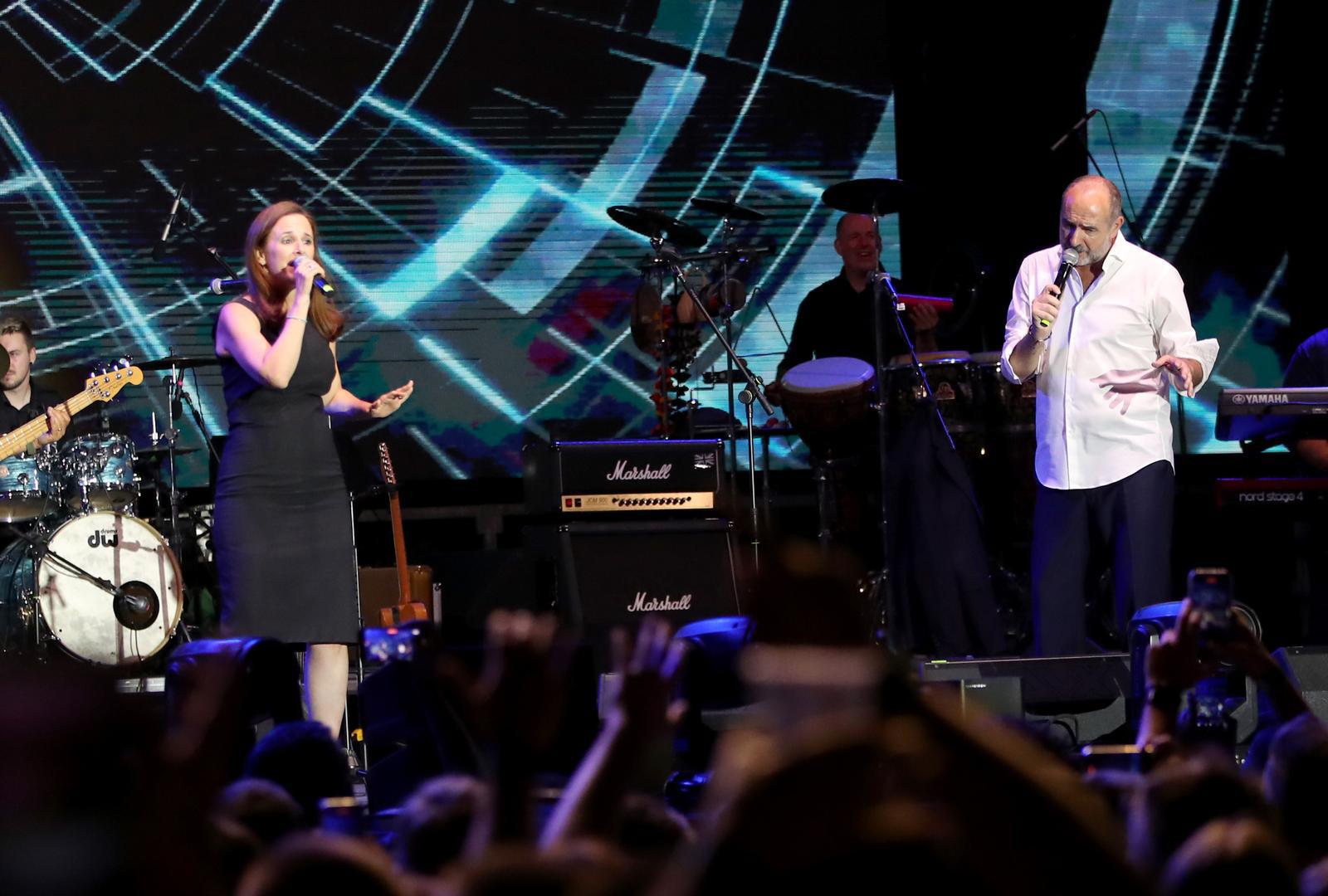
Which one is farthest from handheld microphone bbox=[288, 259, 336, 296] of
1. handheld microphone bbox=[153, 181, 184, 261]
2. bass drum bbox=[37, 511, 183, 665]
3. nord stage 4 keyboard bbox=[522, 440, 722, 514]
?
bass drum bbox=[37, 511, 183, 665]

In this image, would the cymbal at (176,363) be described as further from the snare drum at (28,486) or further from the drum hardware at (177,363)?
the snare drum at (28,486)

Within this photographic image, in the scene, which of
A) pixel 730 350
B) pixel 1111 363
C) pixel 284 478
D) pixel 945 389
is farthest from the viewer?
pixel 945 389

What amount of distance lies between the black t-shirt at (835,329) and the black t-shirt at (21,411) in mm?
3429

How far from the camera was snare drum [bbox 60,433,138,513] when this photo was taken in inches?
271

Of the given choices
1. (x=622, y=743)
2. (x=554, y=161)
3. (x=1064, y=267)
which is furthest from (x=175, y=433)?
(x=622, y=743)

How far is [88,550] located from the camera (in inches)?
276

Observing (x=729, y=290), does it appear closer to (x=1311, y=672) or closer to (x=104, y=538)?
(x=104, y=538)

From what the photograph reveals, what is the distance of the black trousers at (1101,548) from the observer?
4727mm

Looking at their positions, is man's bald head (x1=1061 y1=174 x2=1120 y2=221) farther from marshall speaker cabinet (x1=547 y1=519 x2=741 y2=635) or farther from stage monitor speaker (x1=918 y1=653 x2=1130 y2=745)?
marshall speaker cabinet (x1=547 y1=519 x2=741 y2=635)

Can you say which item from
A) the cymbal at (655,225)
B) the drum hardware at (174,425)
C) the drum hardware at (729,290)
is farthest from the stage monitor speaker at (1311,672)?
the drum hardware at (174,425)

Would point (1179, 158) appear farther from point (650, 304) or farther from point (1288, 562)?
point (650, 304)

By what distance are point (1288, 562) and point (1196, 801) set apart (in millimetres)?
6426

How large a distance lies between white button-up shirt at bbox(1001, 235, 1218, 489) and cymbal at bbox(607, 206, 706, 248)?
5.81ft

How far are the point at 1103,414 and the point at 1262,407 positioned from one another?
1.62 feet
